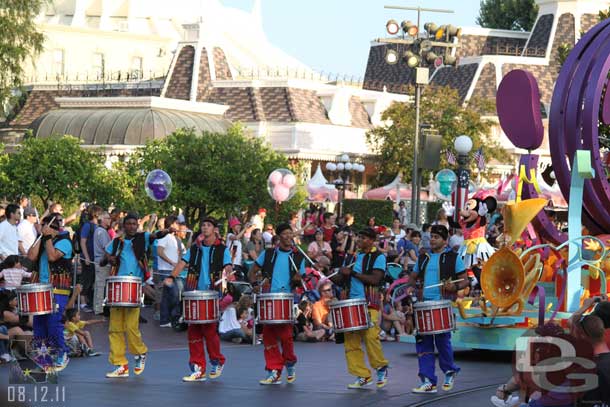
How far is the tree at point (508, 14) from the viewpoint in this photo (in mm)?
87500

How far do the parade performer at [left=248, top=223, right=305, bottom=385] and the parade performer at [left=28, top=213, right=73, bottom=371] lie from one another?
190 cm

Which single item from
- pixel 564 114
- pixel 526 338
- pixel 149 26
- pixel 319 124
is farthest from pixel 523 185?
pixel 149 26

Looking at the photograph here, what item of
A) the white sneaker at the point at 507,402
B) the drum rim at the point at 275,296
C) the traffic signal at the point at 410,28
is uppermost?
the traffic signal at the point at 410,28

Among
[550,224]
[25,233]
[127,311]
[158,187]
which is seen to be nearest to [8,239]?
[25,233]

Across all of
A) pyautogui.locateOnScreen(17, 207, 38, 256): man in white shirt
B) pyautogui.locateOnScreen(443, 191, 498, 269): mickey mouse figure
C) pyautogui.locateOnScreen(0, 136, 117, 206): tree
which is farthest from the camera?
pyautogui.locateOnScreen(0, 136, 117, 206): tree

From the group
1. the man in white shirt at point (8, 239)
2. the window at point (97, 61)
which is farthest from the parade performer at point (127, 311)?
the window at point (97, 61)

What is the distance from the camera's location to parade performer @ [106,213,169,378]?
14836mm

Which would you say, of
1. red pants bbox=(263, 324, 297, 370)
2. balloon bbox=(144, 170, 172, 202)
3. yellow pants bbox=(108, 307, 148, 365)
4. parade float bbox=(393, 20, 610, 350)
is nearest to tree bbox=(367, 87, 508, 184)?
balloon bbox=(144, 170, 172, 202)

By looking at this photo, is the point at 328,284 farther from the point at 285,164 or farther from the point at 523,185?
the point at 285,164

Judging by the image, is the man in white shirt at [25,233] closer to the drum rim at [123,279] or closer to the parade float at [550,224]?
the parade float at [550,224]

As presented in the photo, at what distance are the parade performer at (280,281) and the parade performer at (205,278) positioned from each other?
385 mm

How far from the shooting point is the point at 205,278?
15266 millimetres

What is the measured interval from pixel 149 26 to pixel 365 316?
89999 mm

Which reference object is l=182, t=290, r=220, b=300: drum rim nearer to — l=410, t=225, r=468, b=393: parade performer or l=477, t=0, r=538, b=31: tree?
l=410, t=225, r=468, b=393: parade performer
